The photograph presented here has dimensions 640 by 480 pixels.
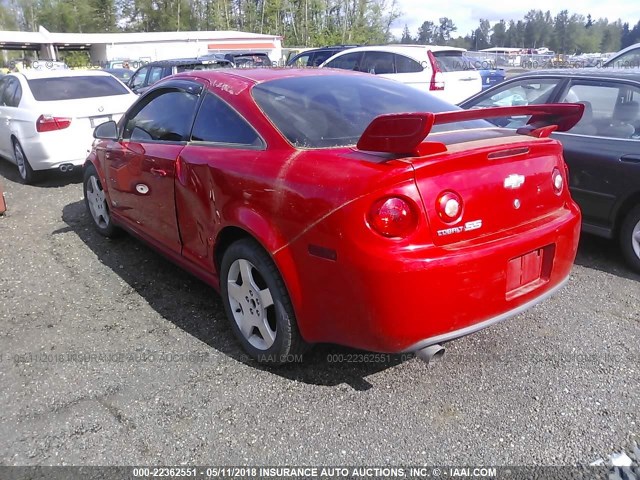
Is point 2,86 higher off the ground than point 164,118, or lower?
lower

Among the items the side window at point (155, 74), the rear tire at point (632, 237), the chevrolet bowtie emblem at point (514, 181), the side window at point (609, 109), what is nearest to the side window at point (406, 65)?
the side window at point (155, 74)

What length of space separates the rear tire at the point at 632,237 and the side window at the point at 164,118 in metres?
3.38

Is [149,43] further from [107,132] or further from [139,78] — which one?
[107,132]

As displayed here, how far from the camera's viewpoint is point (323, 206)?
2.41 m

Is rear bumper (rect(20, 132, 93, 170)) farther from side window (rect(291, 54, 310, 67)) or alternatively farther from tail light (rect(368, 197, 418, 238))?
side window (rect(291, 54, 310, 67))

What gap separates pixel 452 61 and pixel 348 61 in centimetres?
244

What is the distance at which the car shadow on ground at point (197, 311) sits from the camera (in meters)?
3.01

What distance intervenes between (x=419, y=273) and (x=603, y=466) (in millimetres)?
1125

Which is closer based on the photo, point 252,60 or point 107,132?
point 107,132

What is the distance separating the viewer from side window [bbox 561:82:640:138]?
14.1ft

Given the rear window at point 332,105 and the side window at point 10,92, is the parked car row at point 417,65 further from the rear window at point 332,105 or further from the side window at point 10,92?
the rear window at point 332,105

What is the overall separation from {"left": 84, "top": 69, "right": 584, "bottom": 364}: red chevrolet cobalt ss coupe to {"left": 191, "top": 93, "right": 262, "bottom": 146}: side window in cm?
1

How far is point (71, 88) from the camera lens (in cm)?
765

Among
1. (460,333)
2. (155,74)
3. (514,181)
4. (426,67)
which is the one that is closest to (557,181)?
(514,181)
